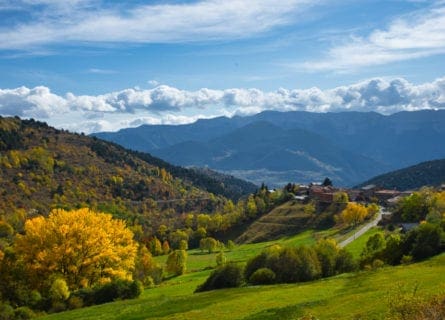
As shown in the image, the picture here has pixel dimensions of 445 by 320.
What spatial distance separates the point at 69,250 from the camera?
Answer: 67125 millimetres

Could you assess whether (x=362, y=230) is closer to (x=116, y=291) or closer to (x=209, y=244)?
(x=209, y=244)

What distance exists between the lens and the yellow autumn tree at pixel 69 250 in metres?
67.1

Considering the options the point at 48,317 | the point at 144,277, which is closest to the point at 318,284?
the point at 48,317

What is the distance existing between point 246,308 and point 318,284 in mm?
12233

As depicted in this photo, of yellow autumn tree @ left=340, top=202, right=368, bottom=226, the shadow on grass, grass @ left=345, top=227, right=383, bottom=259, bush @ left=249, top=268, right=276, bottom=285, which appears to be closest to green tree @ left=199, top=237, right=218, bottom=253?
yellow autumn tree @ left=340, top=202, right=368, bottom=226

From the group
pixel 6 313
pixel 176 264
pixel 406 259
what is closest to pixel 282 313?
pixel 406 259

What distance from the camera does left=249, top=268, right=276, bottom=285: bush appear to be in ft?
188

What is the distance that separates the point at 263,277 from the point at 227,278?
15.0 feet

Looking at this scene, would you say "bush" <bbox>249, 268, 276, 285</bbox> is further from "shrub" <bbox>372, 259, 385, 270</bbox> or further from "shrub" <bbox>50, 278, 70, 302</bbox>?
"shrub" <bbox>50, 278, 70, 302</bbox>

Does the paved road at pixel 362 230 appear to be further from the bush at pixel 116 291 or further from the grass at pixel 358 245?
the bush at pixel 116 291

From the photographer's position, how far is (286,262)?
5762cm

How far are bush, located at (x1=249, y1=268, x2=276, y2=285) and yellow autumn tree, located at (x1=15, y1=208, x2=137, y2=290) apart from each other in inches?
889

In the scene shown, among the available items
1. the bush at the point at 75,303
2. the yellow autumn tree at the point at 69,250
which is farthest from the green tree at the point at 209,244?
the bush at the point at 75,303

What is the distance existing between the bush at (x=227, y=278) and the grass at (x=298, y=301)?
6.81 metres
